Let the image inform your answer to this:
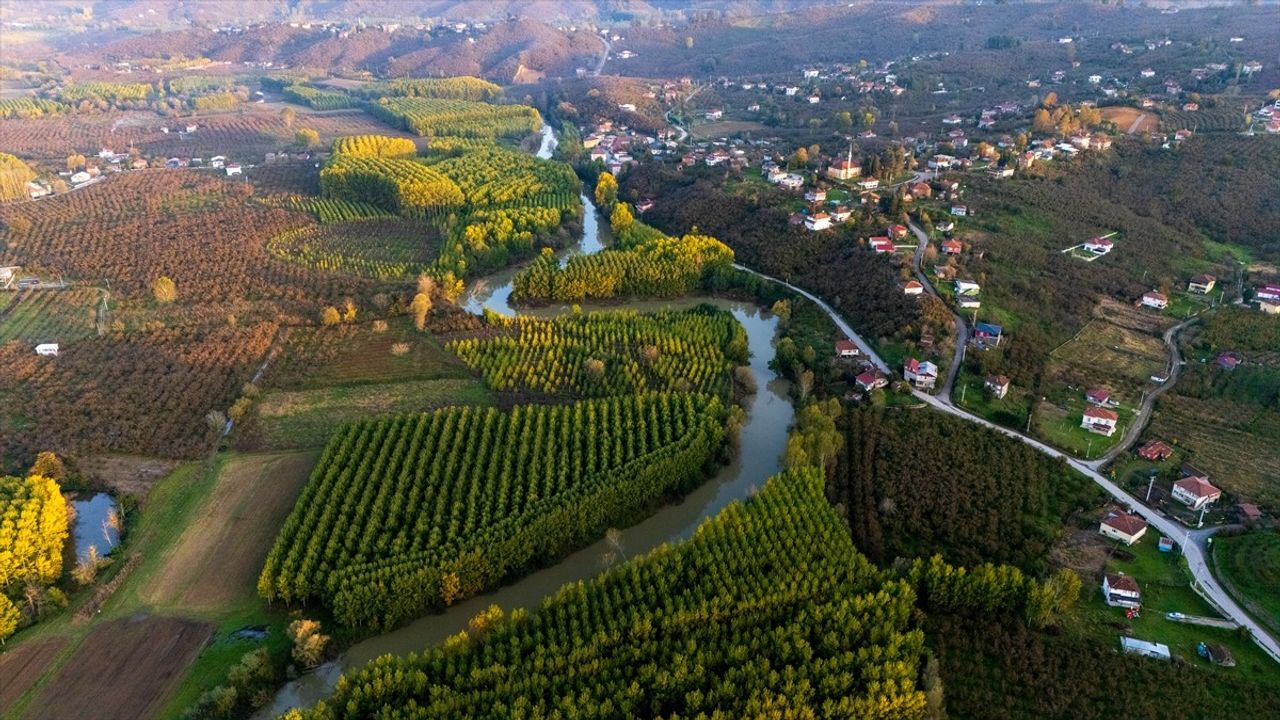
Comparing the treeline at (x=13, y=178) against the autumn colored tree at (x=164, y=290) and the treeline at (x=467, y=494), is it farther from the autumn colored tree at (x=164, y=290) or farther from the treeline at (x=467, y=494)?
the treeline at (x=467, y=494)

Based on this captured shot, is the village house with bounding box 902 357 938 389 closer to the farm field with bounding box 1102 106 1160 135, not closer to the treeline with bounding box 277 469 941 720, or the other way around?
the treeline with bounding box 277 469 941 720

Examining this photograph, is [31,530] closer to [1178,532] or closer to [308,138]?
[1178,532]

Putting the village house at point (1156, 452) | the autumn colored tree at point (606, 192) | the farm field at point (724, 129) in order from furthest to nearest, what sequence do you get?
the farm field at point (724, 129) → the autumn colored tree at point (606, 192) → the village house at point (1156, 452)

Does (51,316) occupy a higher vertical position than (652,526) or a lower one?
higher

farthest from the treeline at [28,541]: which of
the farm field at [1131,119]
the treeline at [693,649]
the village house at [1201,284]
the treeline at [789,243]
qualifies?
the farm field at [1131,119]

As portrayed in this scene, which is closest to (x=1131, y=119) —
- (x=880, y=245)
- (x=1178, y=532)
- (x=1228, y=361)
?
(x=880, y=245)

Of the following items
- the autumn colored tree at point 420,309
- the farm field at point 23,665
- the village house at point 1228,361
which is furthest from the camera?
the autumn colored tree at point 420,309
